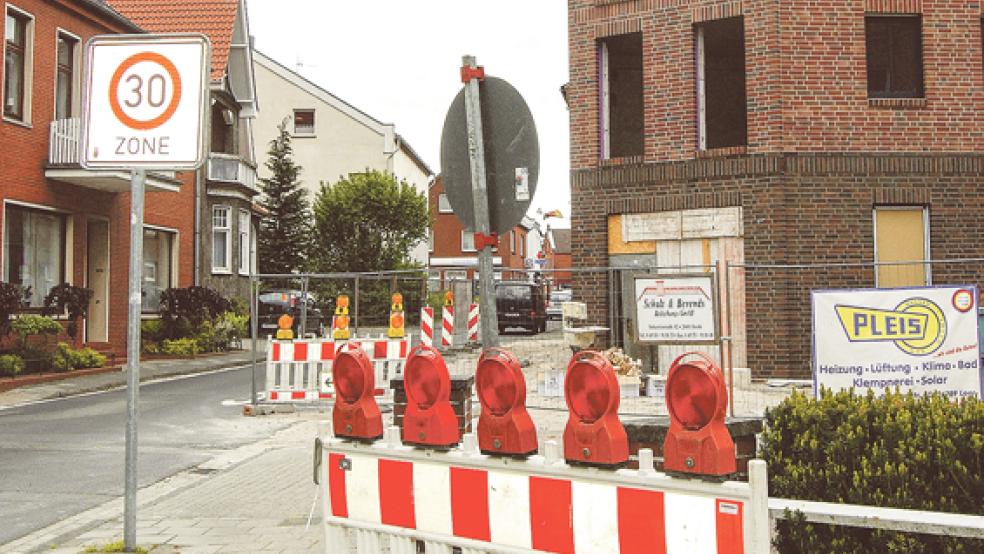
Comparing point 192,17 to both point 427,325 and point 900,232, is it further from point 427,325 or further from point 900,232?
point 900,232

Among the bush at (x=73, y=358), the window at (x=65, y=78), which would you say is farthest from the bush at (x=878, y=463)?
the window at (x=65, y=78)

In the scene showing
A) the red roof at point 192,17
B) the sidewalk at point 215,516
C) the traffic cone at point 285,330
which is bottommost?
the sidewalk at point 215,516

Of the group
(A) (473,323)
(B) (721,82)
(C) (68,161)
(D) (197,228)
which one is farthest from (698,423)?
(D) (197,228)

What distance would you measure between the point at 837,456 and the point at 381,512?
6.59ft

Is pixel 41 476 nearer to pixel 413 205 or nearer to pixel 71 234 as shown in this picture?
pixel 71 234

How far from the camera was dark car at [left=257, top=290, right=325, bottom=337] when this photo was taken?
13.6 m

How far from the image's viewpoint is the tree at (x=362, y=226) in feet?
112

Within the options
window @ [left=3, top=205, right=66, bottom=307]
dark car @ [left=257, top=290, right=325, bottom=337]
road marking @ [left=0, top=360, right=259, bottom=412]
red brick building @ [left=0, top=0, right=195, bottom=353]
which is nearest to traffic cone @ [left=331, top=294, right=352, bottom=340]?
dark car @ [left=257, top=290, right=325, bottom=337]

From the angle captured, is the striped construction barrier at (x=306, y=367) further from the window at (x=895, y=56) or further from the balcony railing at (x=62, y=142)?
the window at (x=895, y=56)

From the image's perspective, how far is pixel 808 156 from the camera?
50.6 feet

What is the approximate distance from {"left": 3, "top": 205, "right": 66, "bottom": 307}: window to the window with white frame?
10596mm

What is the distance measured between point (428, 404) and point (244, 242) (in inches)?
1151

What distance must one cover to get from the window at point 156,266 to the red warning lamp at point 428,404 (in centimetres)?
2204

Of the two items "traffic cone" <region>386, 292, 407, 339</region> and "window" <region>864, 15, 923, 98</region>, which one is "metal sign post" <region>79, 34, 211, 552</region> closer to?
"traffic cone" <region>386, 292, 407, 339</region>
